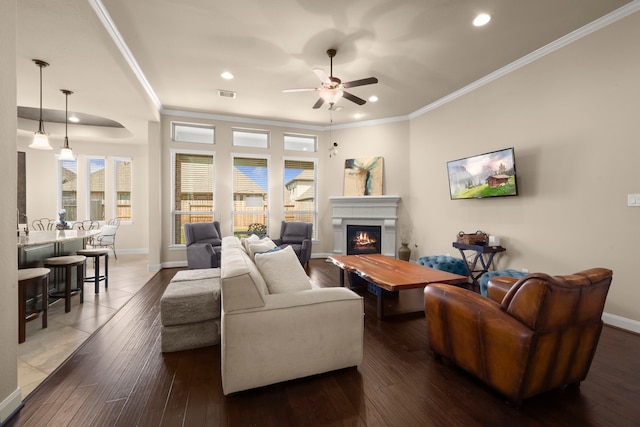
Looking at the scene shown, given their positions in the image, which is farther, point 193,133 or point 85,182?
point 85,182

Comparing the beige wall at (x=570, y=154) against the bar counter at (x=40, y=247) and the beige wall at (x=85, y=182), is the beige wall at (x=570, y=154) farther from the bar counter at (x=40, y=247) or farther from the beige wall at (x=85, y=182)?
the beige wall at (x=85, y=182)

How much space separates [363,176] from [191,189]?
3935mm

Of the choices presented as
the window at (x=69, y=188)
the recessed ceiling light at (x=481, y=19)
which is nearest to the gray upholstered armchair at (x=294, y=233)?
the recessed ceiling light at (x=481, y=19)

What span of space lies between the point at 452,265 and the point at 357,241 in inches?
105

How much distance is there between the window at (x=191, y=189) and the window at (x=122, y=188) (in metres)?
2.85

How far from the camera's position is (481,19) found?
2.98 metres

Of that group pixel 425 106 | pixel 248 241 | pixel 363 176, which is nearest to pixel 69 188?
pixel 248 241

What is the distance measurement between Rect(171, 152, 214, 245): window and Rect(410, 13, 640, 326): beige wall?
525cm

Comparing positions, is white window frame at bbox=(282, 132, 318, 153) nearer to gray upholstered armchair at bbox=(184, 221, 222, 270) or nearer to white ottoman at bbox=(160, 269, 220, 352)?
gray upholstered armchair at bbox=(184, 221, 222, 270)

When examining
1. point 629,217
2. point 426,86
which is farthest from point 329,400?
point 426,86

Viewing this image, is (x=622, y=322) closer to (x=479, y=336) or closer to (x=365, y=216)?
(x=479, y=336)

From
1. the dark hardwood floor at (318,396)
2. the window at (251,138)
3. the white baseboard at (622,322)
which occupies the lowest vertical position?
the dark hardwood floor at (318,396)

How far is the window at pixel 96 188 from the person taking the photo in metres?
7.26

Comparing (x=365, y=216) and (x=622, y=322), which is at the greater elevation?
(x=365, y=216)
